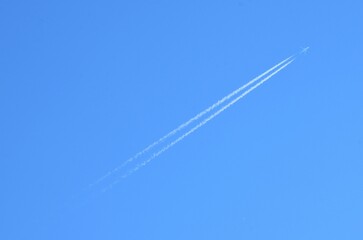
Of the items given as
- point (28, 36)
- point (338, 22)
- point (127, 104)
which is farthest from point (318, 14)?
point (28, 36)

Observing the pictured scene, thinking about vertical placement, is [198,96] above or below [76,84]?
below

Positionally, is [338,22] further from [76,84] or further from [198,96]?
[76,84]

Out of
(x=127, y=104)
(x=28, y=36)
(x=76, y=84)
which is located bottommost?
(x=127, y=104)

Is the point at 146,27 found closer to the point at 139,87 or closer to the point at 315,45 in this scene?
the point at 139,87

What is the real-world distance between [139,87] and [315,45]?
524 mm

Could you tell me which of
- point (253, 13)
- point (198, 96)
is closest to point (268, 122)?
point (198, 96)

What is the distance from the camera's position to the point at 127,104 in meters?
1.47

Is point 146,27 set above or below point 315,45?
above

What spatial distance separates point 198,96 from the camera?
147cm

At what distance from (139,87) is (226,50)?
277mm

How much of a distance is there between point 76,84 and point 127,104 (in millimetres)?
160

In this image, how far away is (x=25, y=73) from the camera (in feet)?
4.84

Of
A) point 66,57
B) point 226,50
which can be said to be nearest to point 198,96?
point 226,50

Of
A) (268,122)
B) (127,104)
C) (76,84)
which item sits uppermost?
(76,84)
